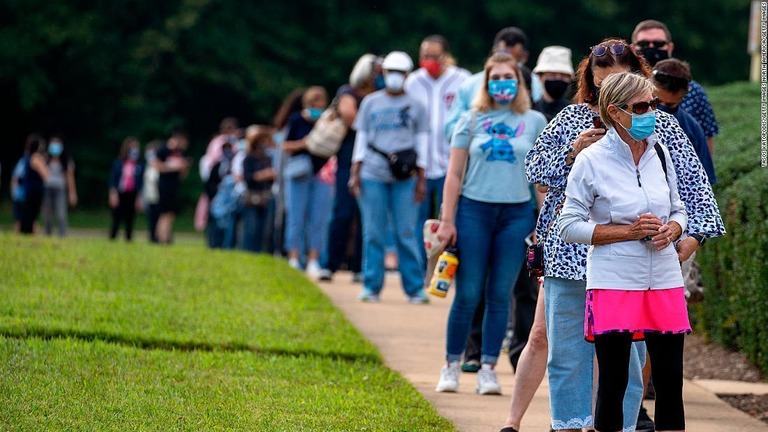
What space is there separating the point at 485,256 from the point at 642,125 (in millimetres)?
2560

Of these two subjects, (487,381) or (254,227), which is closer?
(487,381)

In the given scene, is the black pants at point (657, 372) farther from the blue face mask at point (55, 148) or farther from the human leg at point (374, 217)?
the blue face mask at point (55, 148)

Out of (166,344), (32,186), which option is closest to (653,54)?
(166,344)

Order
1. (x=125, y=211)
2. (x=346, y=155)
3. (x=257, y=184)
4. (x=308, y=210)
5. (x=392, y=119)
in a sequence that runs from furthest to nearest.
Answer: (x=125, y=211) < (x=257, y=184) < (x=308, y=210) < (x=346, y=155) < (x=392, y=119)

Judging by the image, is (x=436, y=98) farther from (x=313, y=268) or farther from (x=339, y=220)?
(x=313, y=268)

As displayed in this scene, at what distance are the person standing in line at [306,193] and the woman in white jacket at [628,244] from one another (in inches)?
368

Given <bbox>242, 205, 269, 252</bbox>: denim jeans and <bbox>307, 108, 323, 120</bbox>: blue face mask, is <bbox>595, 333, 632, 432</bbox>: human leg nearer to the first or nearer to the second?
<bbox>307, 108, 323, 120</bbox>: blue face mask

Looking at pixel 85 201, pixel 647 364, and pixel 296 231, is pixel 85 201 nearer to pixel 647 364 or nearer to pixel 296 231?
pixel 296 231

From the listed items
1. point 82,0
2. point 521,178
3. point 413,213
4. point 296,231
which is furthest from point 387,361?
point 82,0

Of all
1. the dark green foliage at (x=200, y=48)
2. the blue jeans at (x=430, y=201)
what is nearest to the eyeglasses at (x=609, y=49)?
the blue jeans at (x=430, y=201)

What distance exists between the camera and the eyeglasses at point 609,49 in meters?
5.99

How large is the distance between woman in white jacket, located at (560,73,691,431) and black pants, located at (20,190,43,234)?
17.5m

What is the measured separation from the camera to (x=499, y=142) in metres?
7.74

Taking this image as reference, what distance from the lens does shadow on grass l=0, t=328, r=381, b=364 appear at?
333 inches
